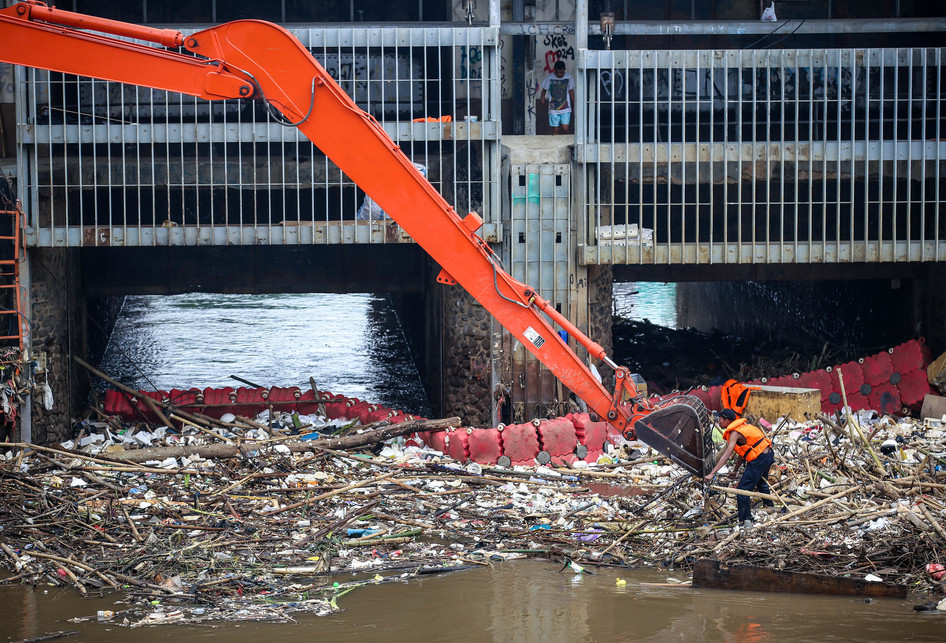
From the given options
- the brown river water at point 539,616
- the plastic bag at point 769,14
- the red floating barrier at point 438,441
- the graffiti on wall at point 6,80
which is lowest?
the brown river water at point 539,616

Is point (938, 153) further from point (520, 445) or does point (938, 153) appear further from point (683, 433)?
point (683, 433)

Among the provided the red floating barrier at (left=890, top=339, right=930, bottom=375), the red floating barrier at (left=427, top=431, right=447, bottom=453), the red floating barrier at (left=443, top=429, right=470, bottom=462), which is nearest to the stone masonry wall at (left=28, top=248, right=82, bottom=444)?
the red floating barrier at (left=427, top=431, right=447, bottom=453)

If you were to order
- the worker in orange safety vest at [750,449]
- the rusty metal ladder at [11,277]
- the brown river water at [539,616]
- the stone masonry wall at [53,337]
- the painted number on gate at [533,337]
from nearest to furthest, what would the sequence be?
1. the brown river water at [539,616]
2. the worker in orange safety vest at [750,449]
3. the painted number on gate at [533,337]
4. the rusty metal ladder at [11,277]
5. the stone masonry wall at [53,337]

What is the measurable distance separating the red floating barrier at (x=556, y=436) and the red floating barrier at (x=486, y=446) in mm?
510

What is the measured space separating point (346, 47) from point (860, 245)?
26.0 ft

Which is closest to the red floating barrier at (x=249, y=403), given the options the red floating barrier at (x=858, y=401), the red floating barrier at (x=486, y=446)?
the red floating barrier at (x=486, y=446)

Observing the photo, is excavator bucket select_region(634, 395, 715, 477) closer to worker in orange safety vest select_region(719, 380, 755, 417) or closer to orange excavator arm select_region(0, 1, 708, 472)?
worker in orange safety vest select_region(719, 380, 755, 417)

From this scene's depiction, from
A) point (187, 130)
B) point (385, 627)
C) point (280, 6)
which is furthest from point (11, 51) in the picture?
point (280, 6)

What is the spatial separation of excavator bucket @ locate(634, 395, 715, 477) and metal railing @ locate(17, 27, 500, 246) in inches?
205

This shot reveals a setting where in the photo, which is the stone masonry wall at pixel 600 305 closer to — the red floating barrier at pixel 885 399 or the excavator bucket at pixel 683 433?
the red floating barrier at pixel 885 399

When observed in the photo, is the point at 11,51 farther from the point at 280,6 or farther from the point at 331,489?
the point at 280,6

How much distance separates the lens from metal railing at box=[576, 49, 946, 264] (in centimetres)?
1373

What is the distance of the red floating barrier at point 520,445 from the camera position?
1190 centimetres

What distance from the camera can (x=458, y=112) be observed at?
14742 millimetres
